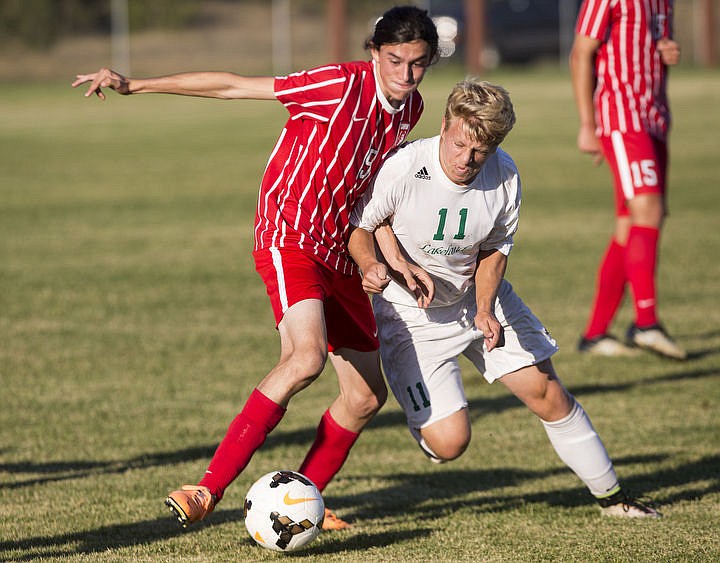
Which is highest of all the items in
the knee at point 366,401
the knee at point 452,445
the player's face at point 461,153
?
the player's face at point 461,153

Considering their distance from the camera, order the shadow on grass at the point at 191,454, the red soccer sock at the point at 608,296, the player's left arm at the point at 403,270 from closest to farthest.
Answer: the player's left arm at the point at 403,270
the shadow on grass at the point at 191,454
the red soccer sock at the point at 608,296

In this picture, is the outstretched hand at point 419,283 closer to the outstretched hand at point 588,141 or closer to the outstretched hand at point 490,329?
the outstretched hand at point 490,329

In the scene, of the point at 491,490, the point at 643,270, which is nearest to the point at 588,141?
the point at 643,270

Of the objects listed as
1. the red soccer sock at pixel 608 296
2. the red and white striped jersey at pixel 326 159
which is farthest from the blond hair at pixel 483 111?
the red soccer sock at pixel 608 296

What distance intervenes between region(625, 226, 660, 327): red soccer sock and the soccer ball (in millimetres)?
3740

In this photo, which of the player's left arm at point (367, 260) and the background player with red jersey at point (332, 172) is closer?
the player's left arm at point (367, 260)

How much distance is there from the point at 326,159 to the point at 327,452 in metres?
1.13

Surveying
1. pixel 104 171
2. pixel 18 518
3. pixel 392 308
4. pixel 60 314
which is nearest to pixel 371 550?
pixel 392 308

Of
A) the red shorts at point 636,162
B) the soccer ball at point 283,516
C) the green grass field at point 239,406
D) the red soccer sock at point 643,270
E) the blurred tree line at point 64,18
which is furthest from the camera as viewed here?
the blurred tree line at point 64,18

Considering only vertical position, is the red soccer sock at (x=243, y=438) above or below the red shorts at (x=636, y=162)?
below

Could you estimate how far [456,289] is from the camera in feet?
14.9

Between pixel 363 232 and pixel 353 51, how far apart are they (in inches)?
1435

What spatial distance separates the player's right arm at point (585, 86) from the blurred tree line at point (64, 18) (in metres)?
34.9

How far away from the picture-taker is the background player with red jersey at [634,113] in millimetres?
7312
